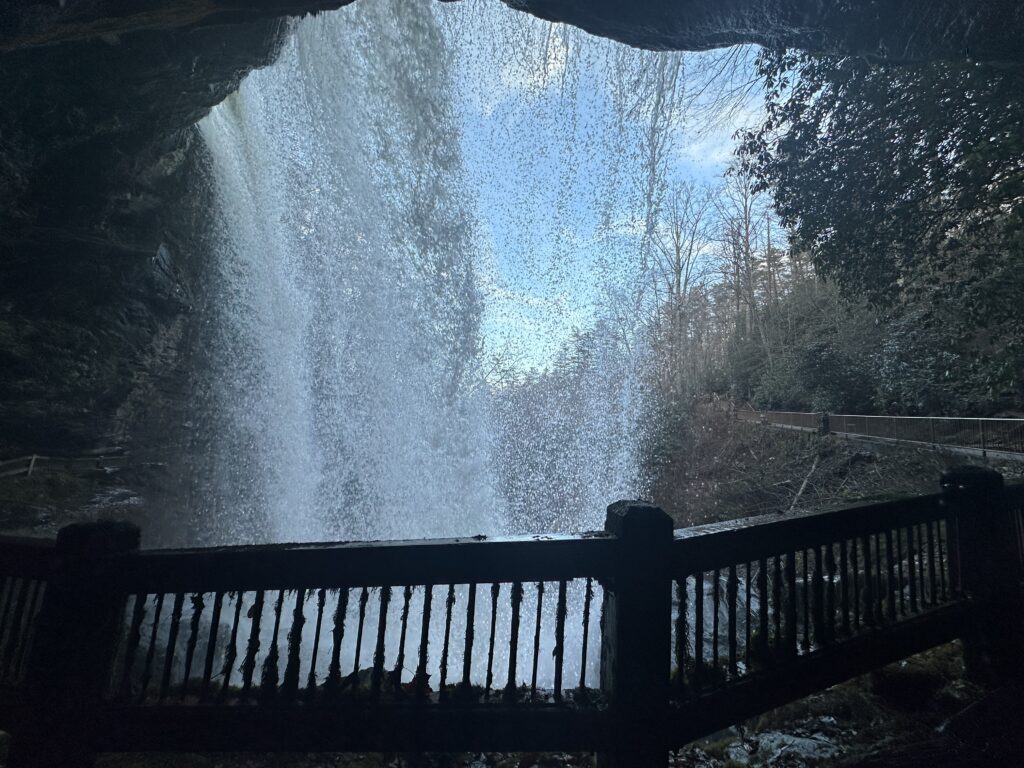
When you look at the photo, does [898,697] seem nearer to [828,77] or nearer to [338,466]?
[828,77]

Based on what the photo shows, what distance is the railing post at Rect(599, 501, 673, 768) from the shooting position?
6.23 feet

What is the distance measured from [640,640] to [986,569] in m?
2.83

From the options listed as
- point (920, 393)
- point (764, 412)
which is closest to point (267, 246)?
point (920, 393)

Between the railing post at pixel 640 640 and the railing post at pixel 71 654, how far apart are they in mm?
1915

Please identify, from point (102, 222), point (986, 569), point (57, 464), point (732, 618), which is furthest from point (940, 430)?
point (57, 464)

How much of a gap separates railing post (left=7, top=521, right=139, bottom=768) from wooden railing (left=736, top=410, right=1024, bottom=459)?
14062 millimetres

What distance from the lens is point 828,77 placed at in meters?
6.26

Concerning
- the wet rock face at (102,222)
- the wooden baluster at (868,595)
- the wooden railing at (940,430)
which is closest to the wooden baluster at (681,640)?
the wooden baluster at (868,595)

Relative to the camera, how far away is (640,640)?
1.94 metres

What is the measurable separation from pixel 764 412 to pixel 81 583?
23436mm

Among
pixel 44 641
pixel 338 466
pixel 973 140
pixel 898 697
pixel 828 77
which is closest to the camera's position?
pixel 44 641

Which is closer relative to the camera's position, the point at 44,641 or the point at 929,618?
the point at 44,641

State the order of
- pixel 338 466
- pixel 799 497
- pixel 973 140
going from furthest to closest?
pixel 799 497
pixel 338 466
pixel 973 140

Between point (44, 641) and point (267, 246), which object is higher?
point (267, 246)
